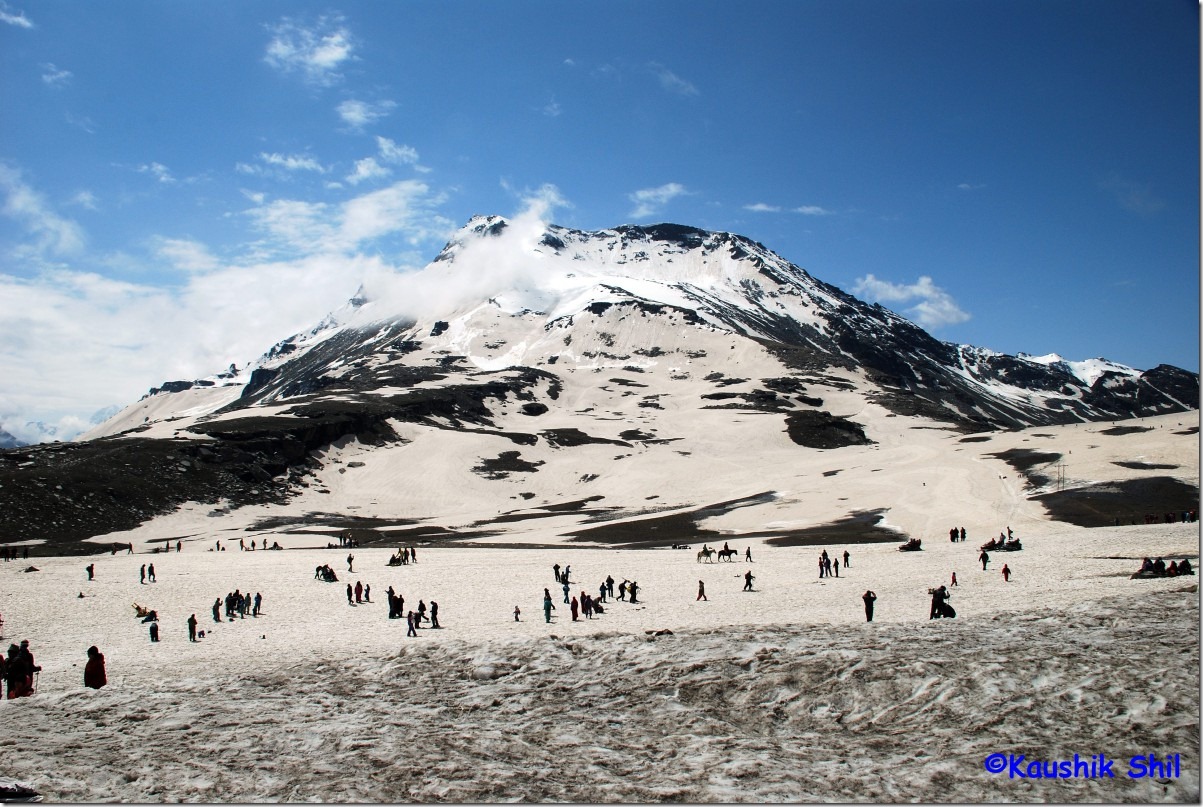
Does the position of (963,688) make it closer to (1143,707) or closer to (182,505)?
(1143,707)

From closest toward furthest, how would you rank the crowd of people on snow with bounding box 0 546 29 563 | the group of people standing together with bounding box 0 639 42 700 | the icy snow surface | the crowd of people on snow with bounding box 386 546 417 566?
the icy snow surface → the group of people standing together with bounding box 0 639 42 700 → the crowd of people on snow with bounding box 386 546 417 566 → the crowd of people on snow with bounding box 0 546 29 563

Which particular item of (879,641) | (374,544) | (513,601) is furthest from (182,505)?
(879,641)

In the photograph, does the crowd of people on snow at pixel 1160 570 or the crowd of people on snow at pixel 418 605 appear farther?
the crowd of people on snow at pixel 1160 570

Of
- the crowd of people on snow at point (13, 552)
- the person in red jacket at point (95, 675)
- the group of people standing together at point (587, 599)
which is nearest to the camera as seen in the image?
the person in red jacket at point (95, 675)

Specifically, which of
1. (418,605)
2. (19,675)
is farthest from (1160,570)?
(19,675)

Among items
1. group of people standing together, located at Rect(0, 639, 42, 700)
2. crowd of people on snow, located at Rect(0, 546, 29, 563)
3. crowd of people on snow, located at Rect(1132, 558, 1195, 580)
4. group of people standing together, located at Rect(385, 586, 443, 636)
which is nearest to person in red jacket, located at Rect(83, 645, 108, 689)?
group of people standing together, located at Rect(0, 639, 42, 700)

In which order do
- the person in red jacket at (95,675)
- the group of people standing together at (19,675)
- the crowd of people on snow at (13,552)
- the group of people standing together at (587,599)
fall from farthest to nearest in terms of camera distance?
the crowd of people on snow at (13,552) < the group of people standing together at (587,599) < the person in red jacket at (95,675) < the group of people standing together at (19,675)

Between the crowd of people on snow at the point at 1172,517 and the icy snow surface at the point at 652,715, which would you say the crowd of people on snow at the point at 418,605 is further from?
the crowd of people on snow at the point at 1172,517

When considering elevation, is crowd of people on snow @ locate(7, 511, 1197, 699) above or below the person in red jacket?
below

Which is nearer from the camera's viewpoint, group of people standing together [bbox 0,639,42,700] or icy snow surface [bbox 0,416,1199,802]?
icy snow surface [bbox 0,416,1199,802]

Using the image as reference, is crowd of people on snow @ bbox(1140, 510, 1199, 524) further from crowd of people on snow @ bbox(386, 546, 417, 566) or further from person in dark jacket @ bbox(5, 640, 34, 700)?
person in dark jacket @ bbox(5, 640, 34, 700)

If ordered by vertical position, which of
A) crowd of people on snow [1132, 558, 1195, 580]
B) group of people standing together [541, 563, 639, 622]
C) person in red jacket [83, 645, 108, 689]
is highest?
person in red jacket [83, 645, 108, 689]

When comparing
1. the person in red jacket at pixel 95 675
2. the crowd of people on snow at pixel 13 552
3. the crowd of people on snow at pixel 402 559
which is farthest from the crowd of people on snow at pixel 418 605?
the crowd of people on snow at pixel 13 552

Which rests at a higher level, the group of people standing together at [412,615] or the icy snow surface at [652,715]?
the icy snow surface at [652,715]
